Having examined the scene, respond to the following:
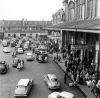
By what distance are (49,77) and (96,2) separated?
12.7 metres

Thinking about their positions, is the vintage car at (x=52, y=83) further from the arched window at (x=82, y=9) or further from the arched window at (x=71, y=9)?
the arched window at (x=71, y=9)

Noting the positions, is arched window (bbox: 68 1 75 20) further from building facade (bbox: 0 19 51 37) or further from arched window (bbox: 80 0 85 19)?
building facade (bbox: 0 19 51 37)

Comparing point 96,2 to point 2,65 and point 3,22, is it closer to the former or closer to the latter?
point 2,65

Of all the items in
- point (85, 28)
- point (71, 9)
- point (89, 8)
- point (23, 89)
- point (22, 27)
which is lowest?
point (23, 89)

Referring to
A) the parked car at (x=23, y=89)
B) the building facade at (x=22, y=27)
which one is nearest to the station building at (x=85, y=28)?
the parked car at (x=23, y=89)

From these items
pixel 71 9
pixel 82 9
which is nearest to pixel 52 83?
pixel 82 9

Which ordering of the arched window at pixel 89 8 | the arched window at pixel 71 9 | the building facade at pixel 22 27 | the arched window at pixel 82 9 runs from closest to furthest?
the arched window at pixel 89 8 < the arched window at pixel 82 9 < the arched window at pixel 71 9 < the building facade at pixel 22 27

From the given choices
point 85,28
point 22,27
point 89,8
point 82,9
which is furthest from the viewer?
point 22,27

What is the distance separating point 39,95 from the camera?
1902 cm

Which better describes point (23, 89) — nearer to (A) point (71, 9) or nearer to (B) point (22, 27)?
(A) point (71, 9)

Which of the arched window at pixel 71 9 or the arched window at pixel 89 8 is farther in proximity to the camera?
Result: the arched window at pixel 71 9

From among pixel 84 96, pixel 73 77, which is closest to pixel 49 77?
pixel 73 77

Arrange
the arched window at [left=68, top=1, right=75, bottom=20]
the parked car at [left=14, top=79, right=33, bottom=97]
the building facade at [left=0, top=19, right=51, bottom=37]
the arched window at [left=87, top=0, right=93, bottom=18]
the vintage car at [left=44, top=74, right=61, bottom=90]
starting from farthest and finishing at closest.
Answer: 1. the building facade at [left=0, top=19, right=51, bottom=37]
2. the arched window at [left=68, top=1, right=75, bottom=20]
3. the arched window at [left=87, top=0, right=93, bottom=18]
4. the vintage car at [left=44, top=74, right=61, bottom=90]
5. the parked car at [left=14, top=79, right=33, bottom=97]

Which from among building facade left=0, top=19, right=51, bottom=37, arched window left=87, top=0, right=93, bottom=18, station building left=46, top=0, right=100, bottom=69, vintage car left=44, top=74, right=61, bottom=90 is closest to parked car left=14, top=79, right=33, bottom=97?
vintage car left=44, top=74, right=61, bottom=90
